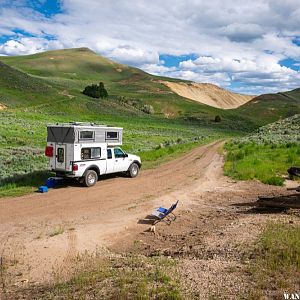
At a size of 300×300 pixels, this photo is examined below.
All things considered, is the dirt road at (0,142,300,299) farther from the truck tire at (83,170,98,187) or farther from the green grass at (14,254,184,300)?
the truck tire at (83,170,98,187)

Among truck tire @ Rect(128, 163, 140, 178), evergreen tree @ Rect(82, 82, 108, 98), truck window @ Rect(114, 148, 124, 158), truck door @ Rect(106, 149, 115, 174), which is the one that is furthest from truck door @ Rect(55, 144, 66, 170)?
evergreen tree @ Rect(82, 82, 108, 98)

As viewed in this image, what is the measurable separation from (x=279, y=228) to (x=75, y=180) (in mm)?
11701

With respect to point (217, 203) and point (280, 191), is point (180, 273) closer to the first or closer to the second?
point (217, 203)

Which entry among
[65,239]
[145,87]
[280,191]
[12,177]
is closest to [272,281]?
[65,239]

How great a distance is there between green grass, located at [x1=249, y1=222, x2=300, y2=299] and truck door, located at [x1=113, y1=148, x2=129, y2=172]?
11.4 metres

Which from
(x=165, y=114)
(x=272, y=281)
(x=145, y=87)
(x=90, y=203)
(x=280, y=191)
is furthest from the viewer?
(x=145, y=87)

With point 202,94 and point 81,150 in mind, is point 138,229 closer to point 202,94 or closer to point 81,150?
point 81,150

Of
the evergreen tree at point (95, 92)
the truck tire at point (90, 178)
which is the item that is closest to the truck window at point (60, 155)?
the truck tire at point (90, 178)

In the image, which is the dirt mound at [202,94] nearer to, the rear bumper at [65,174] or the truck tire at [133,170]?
the truck tire at [133,170]

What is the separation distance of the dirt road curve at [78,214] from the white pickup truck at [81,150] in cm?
80

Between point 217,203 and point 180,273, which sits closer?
point 180,273

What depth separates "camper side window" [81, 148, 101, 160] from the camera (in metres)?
18.5

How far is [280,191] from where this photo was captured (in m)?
18.4

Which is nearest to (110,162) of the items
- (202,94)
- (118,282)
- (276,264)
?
(118,282)
